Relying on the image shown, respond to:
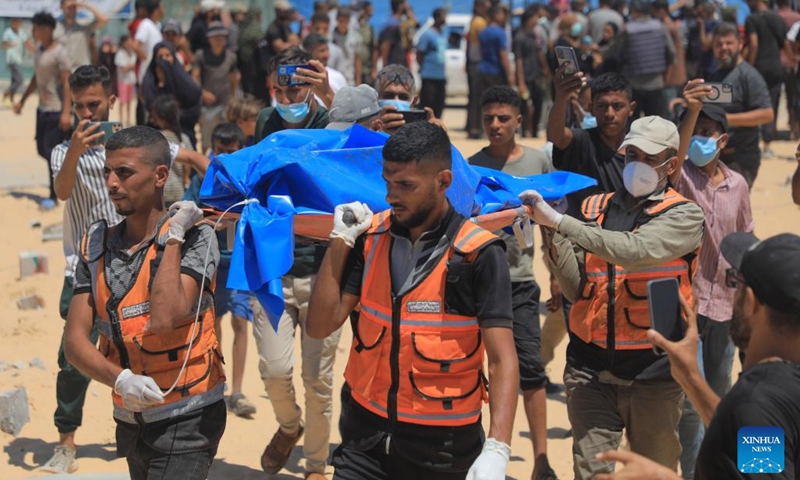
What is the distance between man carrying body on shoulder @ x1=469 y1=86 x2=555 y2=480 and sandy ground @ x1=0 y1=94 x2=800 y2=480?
20.6 inches

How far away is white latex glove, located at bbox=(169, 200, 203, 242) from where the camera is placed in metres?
4.14

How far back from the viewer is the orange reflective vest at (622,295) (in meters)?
4.77

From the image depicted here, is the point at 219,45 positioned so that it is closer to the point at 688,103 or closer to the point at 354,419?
the point at 688,103

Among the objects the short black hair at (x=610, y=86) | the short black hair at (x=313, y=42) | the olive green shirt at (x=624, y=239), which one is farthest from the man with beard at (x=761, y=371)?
the short black hair at (x=313, y=42)

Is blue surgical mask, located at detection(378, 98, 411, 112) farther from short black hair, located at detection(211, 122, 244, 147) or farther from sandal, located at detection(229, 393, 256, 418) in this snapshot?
sandal, located at detection(229, 393, 256, 418)

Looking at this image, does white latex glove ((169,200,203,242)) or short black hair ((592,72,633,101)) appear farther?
short black hair ((592,72,633,101))

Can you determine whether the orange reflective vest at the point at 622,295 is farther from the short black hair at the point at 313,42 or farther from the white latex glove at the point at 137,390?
the short black hair at the point at 313,42

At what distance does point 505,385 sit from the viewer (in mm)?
3801

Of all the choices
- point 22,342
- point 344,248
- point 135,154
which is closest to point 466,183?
point 344,248

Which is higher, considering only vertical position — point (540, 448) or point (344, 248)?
point (344, 248)

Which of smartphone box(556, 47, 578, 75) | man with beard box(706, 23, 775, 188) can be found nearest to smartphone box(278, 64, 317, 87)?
smartphone box(556, 47, 578, 75)

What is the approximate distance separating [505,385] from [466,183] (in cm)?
100

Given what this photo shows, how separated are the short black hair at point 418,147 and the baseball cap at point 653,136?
47.6 inches

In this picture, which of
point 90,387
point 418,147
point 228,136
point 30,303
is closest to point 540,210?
point 418,147
